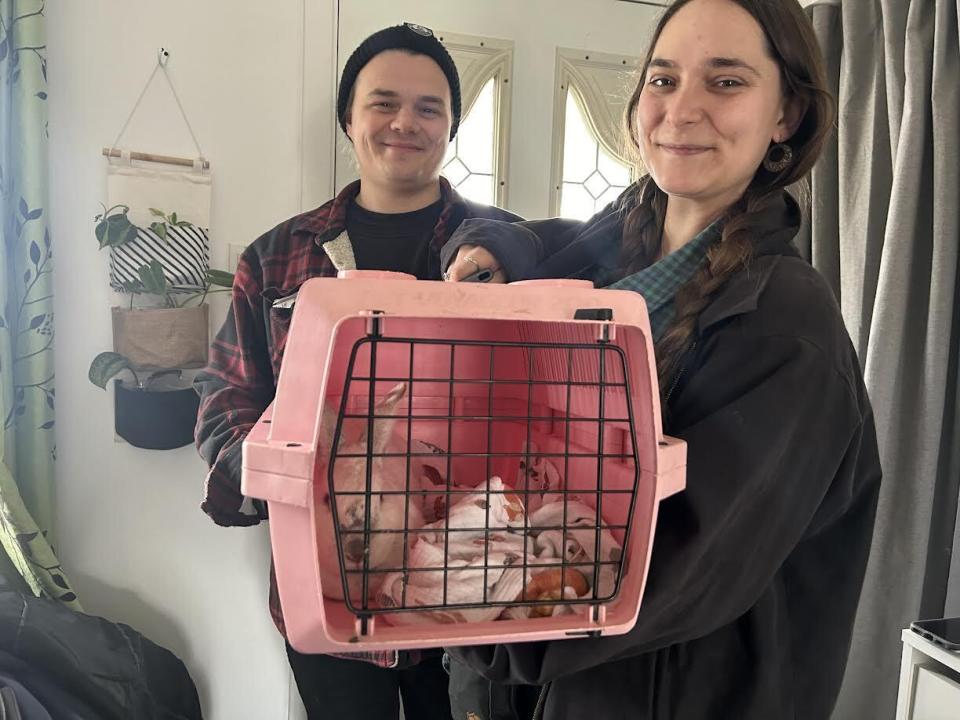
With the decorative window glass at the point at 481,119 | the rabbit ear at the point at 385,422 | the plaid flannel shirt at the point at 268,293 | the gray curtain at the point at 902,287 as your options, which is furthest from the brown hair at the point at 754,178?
the decorative window glass at the point at 481,119

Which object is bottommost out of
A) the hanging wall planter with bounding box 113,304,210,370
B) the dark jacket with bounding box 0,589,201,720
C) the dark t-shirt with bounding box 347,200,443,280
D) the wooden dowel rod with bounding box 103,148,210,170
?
the dark jacket with bounding box 0,589,201,720

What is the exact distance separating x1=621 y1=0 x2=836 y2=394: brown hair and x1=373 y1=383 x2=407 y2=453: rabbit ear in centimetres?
28

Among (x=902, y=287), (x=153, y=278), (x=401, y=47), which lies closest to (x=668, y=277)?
(x=401, y=47)

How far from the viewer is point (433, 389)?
30.3 inches

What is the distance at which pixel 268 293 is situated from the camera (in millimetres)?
1306

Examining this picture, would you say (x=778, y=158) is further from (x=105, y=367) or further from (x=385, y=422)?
(x=105, y=367)

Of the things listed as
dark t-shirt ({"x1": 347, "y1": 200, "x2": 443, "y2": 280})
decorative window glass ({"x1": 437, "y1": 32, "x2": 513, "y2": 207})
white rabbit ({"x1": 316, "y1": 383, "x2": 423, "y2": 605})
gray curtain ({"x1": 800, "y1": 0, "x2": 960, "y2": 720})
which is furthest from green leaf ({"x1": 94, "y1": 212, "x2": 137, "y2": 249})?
gray curtain ({"x1": 800, "y1": 0, "x2": 960, "y2": 720})

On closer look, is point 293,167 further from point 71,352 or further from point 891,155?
point 891,155

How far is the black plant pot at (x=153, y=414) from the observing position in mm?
1754

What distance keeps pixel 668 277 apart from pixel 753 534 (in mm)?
311

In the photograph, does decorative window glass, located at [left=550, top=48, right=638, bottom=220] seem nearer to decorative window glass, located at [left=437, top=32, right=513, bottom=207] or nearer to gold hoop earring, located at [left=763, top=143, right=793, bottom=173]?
decorative window glass, located at [left=437, top=32, right=513, bottom=207]

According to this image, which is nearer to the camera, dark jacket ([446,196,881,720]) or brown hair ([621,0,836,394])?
dark jacket ([446,196,881,720])

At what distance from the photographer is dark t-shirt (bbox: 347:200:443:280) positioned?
51.1 inches

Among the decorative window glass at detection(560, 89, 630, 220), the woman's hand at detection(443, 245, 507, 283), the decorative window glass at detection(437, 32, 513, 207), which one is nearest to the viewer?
the woman's hand at detection(443, 245, 507, 283)
